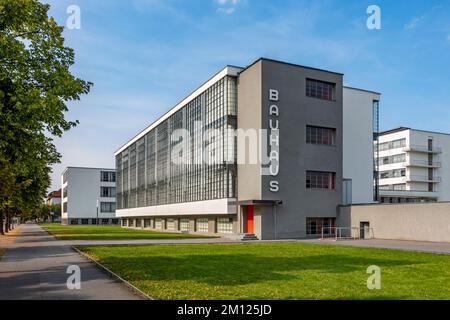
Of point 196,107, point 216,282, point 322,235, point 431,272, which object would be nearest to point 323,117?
point 322,235

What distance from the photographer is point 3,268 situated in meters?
18.7

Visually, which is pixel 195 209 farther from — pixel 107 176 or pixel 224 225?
pixel 107 176

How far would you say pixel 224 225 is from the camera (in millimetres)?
47000

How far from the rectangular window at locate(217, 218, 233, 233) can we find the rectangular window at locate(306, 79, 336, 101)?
50.5ft

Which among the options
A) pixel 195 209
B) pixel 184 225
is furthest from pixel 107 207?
pixel 195 209

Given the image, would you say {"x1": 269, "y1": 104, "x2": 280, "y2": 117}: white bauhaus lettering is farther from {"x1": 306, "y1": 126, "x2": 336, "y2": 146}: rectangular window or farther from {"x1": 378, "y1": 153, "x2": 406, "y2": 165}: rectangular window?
{"x1": 378, "y1": 153, "x2": 406, "y2": 165}: rectangular window

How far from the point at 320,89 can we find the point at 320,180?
30.2 ft

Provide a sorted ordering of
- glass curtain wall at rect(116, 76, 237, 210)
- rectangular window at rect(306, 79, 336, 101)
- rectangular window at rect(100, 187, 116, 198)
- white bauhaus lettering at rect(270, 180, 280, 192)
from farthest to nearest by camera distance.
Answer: rectangular window at rect(100, 187, 116, 198) → glass curtain wall at rect(116, 76, 237, 210) → rectangular window at rect(306, 79, 336, 101) → white bauhaus lettering at rect(270, 180, 280, 192)

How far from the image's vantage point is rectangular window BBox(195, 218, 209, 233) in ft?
170

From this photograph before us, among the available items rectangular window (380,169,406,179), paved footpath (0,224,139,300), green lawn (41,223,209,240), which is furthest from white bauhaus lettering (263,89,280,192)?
rectangular window (380,169,406,179)

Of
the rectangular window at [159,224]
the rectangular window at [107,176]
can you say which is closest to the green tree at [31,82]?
the rectangular window at [159,224]

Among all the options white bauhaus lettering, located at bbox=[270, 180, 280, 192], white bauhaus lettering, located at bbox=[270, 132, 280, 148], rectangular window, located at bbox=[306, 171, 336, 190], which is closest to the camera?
white bauhaus lettering, located at bbox=[270, 180, 280, 192]
